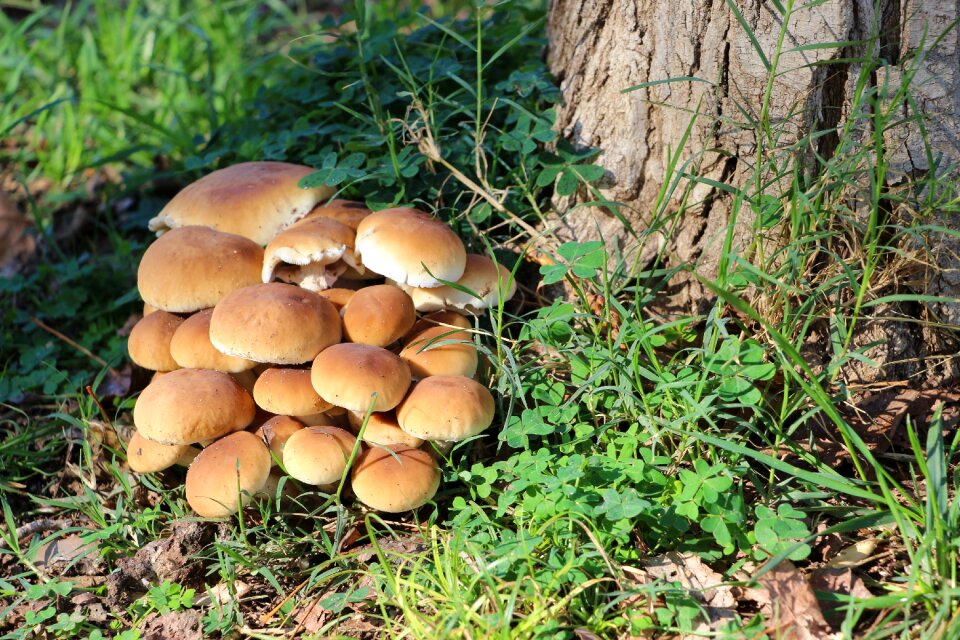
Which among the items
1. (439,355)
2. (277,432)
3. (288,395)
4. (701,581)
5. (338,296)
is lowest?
(701,581)

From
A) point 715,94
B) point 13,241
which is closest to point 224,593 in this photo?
point 715,94

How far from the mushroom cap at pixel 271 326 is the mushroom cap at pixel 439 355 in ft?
0.99

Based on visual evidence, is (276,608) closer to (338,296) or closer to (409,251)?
(338,296)

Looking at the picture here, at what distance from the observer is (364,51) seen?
3.56 m

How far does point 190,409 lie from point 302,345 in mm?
423

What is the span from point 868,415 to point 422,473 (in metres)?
1.57

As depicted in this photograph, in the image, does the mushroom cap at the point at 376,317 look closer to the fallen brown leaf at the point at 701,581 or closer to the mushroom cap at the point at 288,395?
the mushroom cap at the point at 288,395

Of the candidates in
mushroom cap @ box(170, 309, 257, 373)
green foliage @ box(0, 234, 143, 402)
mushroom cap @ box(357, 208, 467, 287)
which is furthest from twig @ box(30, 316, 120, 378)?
mushroom cap @ box(357, 208, 467, 287)

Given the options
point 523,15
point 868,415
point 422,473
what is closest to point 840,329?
point 868,415

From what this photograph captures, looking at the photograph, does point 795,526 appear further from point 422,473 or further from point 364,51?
point 364,51

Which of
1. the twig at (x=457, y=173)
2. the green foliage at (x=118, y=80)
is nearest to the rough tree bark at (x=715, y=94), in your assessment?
the twig at (x=457, y=173)

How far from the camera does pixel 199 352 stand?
2676 mm

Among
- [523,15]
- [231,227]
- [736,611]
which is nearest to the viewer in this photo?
[736,611]

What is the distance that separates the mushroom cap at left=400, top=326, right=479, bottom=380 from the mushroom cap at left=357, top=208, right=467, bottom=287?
0.66ft
